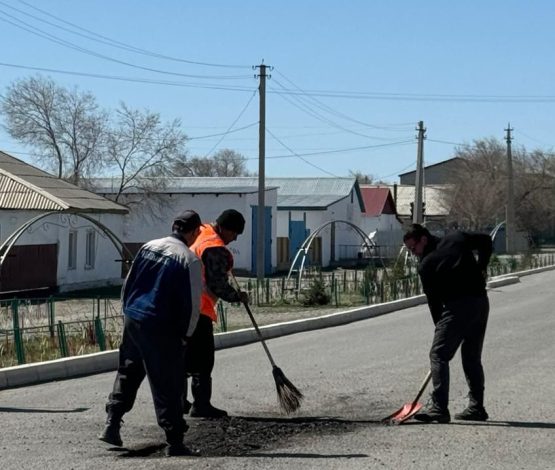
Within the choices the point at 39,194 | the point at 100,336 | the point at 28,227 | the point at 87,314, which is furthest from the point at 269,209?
the point at 100,336

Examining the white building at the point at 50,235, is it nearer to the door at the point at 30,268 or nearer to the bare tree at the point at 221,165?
the door at the point at 30,268

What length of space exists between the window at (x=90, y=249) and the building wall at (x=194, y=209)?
28.8ft

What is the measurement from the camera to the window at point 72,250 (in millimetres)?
32969

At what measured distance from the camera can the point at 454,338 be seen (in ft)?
28.0

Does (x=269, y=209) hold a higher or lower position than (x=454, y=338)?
higher

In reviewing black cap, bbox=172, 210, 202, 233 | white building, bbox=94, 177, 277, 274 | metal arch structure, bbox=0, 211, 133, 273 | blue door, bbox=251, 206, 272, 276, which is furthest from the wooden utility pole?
black cap, bbox=172, 210, 202, 233

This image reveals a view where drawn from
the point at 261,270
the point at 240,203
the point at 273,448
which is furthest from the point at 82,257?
the point at 273,448

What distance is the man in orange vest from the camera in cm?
867

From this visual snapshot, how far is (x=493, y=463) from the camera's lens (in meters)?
7.07

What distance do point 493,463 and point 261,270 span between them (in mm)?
26411

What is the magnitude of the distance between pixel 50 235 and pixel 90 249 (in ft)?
9.99

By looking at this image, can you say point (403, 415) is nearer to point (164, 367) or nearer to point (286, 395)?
point (286, 395)

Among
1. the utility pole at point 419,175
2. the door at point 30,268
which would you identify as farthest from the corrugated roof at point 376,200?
the door at point 30,268

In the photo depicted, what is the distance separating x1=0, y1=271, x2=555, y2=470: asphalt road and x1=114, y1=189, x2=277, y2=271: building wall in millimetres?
28243
